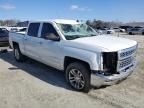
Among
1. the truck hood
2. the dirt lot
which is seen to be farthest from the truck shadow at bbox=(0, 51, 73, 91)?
the truck hood

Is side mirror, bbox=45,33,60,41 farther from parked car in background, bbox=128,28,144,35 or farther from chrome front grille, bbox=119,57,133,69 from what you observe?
parked car in background, bbox=128,28,144,35

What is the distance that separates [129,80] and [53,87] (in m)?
2.29

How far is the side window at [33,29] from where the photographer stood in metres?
8.02

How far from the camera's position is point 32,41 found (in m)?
8.13

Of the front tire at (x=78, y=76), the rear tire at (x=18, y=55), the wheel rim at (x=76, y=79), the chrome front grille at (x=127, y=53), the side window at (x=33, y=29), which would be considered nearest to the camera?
the chrome front grille at (x=127, y=53)

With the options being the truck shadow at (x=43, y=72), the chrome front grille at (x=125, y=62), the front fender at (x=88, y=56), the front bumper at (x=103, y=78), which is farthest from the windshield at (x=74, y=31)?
the chrome front grille at (x=125, y=62)

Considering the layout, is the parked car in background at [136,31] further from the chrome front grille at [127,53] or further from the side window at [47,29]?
the chrome front grille at [127,53]

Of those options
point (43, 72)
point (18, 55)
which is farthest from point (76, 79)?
point (18, 55)

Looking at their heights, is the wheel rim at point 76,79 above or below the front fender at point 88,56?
below

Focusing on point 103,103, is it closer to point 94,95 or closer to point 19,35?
point 94,95

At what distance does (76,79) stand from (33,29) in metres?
3.15

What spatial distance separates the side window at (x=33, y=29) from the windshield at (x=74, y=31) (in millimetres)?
1246

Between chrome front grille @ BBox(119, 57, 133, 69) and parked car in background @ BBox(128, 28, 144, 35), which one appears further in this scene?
parked car in background @ BBox(128, 28, 144, 35)

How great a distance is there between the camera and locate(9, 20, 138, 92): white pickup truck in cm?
542
